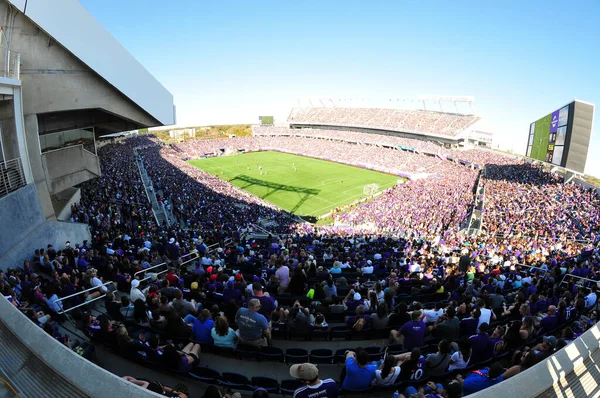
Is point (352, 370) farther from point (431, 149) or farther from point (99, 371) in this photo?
point (431, 149)

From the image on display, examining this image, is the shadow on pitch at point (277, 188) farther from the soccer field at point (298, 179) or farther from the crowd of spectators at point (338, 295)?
the crowd of spectators at point (338, 295)

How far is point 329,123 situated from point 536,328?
280ft

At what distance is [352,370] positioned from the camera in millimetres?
3932

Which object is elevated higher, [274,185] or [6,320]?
[6,320]

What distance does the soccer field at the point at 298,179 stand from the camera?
39.2 m

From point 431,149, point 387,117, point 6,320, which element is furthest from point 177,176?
point 387,117

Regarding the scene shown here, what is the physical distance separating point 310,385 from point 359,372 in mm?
1016

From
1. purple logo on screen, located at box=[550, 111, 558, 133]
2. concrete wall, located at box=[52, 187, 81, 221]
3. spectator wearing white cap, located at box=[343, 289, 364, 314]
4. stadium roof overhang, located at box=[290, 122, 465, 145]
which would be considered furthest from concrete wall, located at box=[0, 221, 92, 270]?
stadium roof overhang, located at box=[290, 122, 465, 145]

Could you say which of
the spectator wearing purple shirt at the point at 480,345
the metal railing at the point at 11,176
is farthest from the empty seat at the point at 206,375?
the metal railing at the point at 11,176

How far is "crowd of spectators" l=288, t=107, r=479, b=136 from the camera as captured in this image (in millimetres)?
65312

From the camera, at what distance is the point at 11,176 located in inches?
371

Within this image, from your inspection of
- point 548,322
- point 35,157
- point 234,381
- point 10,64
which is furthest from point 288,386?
point 10,64

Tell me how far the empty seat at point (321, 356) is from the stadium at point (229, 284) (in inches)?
0.7

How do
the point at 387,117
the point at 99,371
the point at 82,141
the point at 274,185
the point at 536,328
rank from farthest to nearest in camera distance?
the point at 387,117 → the point at 274,185 → the point at 82,141 → the point at 536,328 → the point at 99,371
